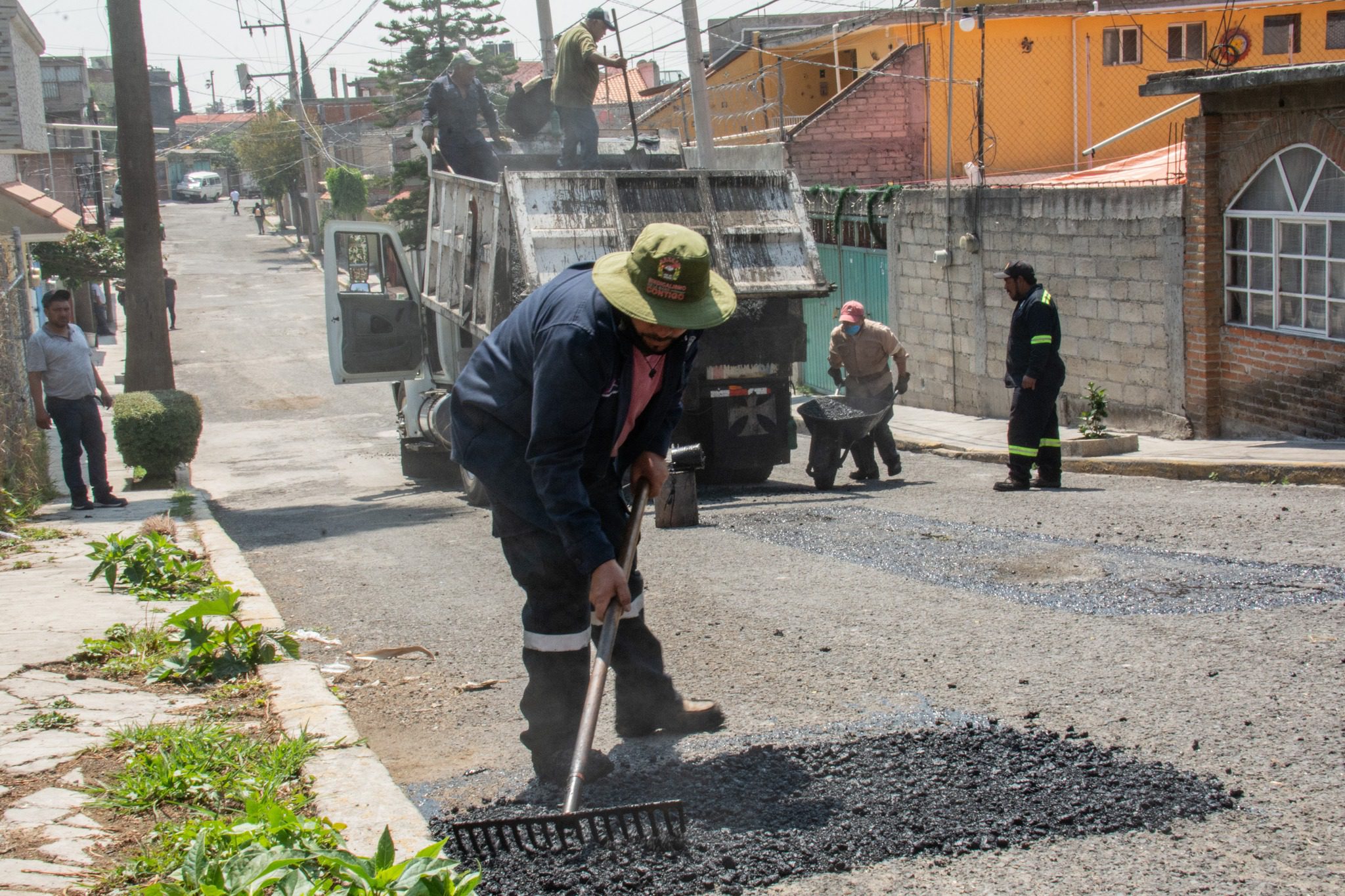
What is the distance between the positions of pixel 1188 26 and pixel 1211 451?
1500 centimetres

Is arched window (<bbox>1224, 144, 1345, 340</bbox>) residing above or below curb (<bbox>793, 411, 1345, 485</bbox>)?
above

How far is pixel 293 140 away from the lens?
6119 centimetres

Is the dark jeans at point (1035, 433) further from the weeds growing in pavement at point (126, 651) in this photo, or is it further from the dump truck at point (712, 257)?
the weeds growing in pavement at point (126, 651)

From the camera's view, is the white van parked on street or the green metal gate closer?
the green metal gate

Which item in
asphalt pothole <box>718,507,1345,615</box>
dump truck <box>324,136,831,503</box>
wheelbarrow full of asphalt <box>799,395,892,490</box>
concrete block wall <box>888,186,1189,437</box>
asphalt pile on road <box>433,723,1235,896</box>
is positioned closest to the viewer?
asphalt pile on road <box>433,723,1235,896</box>

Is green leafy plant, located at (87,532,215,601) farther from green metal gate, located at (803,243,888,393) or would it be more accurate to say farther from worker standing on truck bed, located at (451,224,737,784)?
green metal gate, located at (803,243,888,393)

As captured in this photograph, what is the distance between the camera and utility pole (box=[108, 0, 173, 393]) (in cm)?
1352

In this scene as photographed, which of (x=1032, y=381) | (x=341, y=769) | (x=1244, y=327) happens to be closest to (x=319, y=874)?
(x=341, y=769)

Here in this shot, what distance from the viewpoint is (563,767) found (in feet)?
12.3

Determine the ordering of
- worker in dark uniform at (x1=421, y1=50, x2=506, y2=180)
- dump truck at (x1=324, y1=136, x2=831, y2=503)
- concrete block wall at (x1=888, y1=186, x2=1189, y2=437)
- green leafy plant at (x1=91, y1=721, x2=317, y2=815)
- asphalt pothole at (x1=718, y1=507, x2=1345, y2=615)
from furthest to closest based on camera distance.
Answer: concrete block wall at (x1=888, y1=186, x2=1189, y2=437) → worker in dark uniform at (x1=421, y1=50, x2=506, y2=180) → dump truck at (x1=324, y1=136, x2=831, y2=503) → asphalt pothole at (x1=718, y1=507, x2=1345, y2=615) → green leafy plant at (x1=91, y1=721, x2=317, y2=815)

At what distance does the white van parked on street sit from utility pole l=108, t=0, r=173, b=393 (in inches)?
3020

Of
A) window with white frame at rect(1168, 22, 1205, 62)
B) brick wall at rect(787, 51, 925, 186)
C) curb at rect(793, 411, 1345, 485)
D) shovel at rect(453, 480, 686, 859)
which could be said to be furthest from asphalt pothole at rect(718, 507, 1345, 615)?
window with white frame at rect(1168, 22, 1205, 62)

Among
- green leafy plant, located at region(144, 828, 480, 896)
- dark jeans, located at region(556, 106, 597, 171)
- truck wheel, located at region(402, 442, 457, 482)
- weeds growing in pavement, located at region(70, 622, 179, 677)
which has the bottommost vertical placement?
truck wheel, located at region(402, 442, 457, 482)

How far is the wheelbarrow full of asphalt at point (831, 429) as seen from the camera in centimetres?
997
